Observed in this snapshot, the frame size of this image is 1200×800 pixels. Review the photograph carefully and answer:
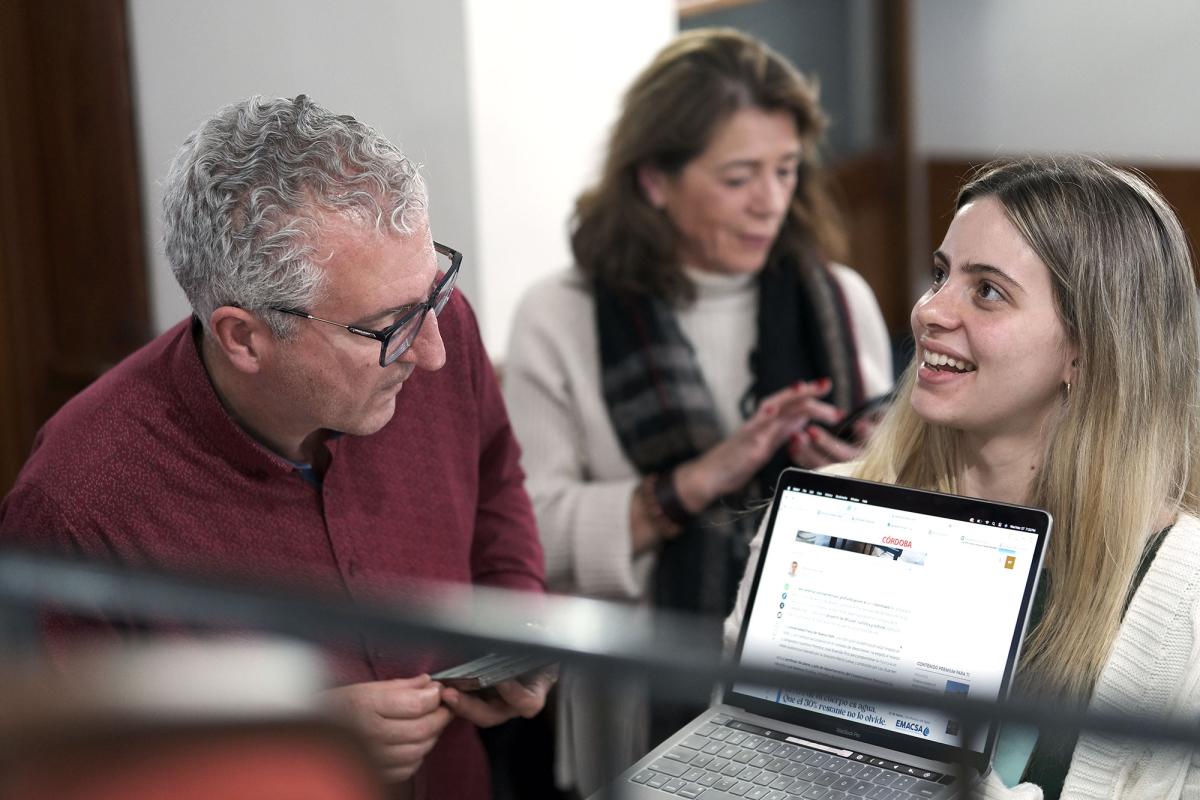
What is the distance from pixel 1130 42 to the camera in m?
5.23

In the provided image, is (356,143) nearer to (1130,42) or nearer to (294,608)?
(294,608)

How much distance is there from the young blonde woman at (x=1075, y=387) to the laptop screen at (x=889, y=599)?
0.10 meters

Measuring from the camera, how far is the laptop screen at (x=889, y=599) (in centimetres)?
132

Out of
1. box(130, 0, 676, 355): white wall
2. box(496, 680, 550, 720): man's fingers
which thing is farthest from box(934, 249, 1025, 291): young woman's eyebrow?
box(130, 0, 676, 355): white wall

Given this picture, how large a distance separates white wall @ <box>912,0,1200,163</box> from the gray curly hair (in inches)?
171

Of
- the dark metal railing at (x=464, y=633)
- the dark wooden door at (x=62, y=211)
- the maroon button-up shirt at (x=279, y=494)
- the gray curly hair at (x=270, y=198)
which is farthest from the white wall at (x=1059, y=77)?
the dark metal railing at (x=464, y=633)

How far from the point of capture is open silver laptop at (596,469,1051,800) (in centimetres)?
131

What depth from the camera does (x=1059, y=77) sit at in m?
5.42

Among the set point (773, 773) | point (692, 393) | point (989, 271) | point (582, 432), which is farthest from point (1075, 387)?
point (582, 432)

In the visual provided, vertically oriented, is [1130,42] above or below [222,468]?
above

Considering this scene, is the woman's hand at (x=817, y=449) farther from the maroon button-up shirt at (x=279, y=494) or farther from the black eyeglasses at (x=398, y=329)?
the black eyeglasses at (x=398, y=329)

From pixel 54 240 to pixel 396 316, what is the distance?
1.47 meters

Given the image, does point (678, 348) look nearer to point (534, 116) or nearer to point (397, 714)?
point (534, 116)

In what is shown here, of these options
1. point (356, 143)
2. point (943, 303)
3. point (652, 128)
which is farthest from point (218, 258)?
point (652, 128)
